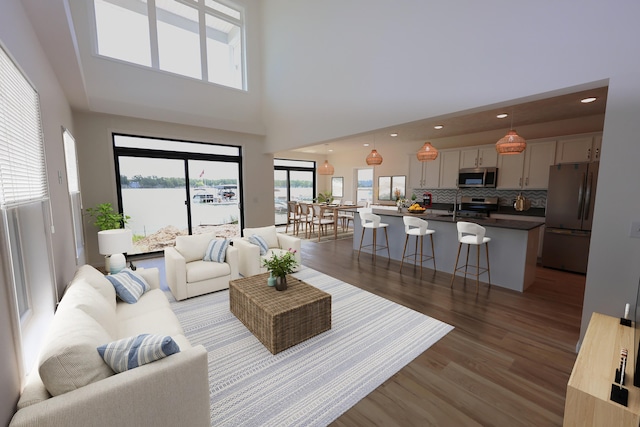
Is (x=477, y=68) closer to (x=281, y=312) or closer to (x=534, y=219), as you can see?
(x=281, y=312)

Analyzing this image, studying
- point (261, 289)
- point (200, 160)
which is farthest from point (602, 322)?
point (200, 160)

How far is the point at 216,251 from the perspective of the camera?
12.1 feet

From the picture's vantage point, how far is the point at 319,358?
227 cm

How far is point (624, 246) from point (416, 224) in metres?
2.35

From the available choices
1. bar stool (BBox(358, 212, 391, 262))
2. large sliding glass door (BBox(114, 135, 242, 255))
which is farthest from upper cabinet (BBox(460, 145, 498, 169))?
large sliding glass door (BBox(114, 135, 242, 255))

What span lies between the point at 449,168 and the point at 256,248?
5.30 metres

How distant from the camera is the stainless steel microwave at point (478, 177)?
5.86 m

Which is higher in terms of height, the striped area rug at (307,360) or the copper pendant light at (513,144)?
the copper pendant light at (513,144)

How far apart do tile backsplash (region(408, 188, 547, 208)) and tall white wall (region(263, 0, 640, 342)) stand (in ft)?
12.9

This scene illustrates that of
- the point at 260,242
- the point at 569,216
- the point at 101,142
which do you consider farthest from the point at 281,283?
the point at 569,216

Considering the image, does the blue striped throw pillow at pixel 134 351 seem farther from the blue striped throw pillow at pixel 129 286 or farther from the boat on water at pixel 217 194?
the boat on water at pixel 217 194

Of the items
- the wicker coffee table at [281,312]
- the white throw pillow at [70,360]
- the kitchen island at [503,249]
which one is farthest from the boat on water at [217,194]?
the white throw pillow at [70,360]

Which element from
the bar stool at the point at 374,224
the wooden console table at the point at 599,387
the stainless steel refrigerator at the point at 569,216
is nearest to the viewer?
the wooden console table at the point at 599,387

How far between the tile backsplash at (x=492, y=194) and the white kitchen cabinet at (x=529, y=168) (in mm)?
302
